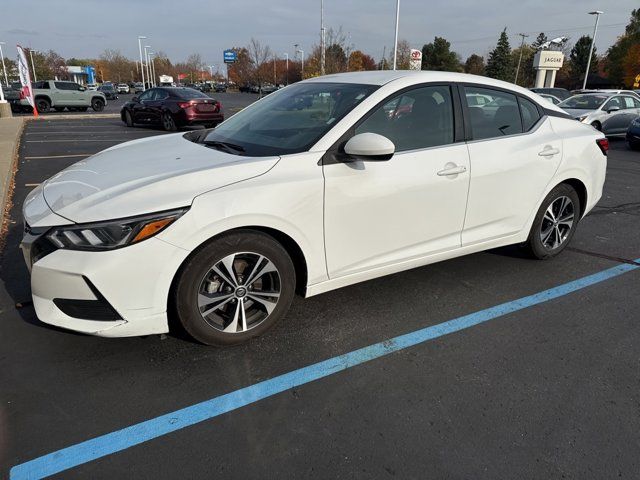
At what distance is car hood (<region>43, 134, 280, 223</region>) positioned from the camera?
8.48ft

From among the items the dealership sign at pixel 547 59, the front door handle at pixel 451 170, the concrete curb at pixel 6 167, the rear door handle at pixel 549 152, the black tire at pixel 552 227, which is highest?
the dealership sign at pixel 547 59

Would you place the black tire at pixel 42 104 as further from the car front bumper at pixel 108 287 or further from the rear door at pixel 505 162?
the rear door at pixel 505 162

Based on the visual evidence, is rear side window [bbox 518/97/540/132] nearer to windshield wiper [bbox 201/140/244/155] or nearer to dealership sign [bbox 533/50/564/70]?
windshield wiper [bbox 201/140/244/155]

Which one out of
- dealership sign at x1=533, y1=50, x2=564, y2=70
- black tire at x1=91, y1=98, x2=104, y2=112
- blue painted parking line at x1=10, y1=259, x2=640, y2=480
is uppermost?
dealership sign at x1=533, y1=50, x2=564, y2=70

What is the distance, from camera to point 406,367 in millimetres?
2887

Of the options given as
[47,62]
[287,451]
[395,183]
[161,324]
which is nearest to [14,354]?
[161,324]

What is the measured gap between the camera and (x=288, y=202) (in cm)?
287

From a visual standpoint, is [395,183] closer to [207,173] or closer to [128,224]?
[207,173]

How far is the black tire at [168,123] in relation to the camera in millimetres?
16250

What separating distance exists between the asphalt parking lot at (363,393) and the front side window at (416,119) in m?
1.24

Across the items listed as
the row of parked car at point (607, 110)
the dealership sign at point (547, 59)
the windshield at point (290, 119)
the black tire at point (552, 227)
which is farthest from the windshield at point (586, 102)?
the dealership sign at point (547, 59)

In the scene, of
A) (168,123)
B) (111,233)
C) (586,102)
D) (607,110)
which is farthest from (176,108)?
(111,233)

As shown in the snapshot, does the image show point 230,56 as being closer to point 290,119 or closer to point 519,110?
point 519,110

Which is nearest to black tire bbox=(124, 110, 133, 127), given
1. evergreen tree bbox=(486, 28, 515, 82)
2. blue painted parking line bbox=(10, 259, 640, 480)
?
blue painted parking line bbox=(10, 259, 640, 480)
